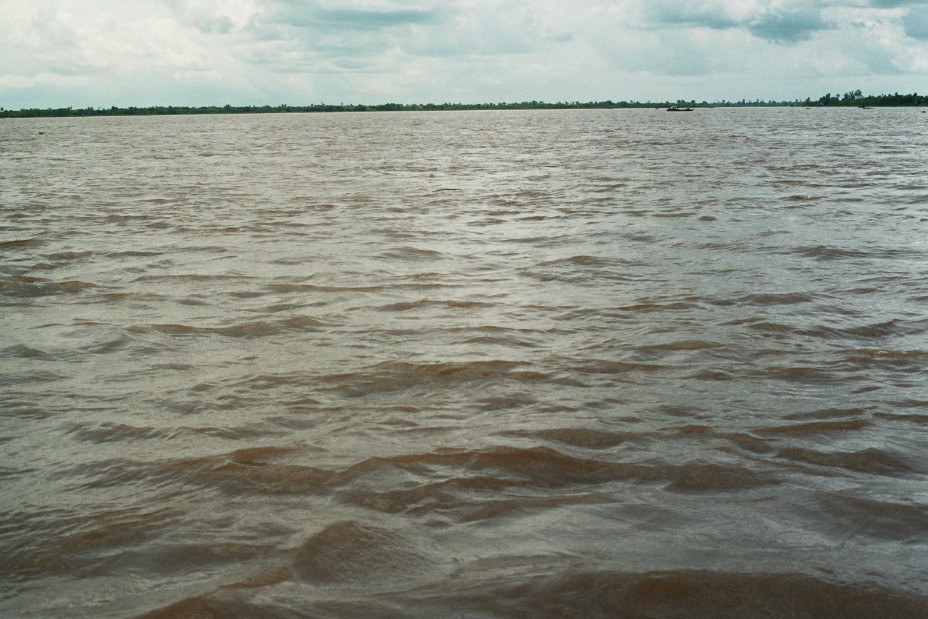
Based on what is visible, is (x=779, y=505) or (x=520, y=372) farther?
(x=520, y=372)

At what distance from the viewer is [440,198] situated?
17.0 meters

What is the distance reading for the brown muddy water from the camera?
2.82 meters

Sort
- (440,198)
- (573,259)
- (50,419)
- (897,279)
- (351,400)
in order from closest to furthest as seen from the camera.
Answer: (50,419) → (351,400) → (897,279) → (573,259) → (440,198)

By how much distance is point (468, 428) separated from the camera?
430cm

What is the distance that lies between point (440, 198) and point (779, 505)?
46.3 feet

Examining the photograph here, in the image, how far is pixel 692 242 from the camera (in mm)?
10445

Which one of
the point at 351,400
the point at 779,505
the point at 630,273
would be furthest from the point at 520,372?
the point at 630,273

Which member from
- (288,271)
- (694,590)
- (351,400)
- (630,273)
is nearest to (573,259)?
(630,273)

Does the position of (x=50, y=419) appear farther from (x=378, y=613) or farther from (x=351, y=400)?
(x=378, y=613)

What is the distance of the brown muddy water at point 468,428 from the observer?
282 centimetres

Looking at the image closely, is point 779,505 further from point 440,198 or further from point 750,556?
point 440,198

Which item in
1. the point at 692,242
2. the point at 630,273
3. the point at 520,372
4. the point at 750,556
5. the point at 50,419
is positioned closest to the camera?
the point at 750,556

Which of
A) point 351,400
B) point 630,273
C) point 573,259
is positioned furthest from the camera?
point 573,259

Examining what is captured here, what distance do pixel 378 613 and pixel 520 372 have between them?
9.19 feet
